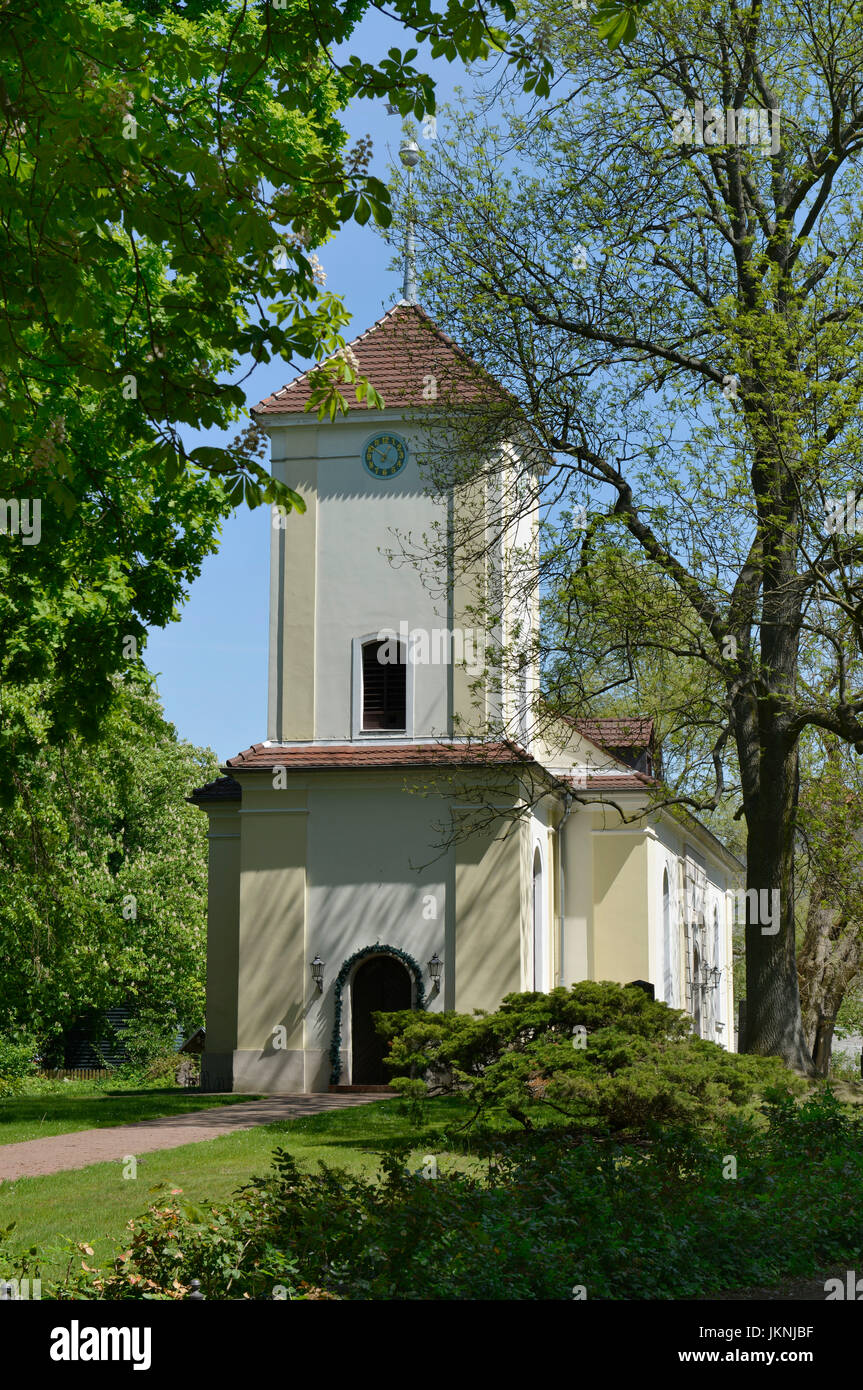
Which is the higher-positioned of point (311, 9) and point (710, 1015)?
point (311, 9)

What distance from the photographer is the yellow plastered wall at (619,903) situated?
3014 cm

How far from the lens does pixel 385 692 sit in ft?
87.2

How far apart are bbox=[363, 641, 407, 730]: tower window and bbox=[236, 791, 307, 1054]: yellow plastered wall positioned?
2213 mm

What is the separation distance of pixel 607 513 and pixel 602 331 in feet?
8.19

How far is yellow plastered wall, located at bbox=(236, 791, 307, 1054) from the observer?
25438mm

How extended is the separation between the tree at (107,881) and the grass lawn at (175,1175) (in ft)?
20.5

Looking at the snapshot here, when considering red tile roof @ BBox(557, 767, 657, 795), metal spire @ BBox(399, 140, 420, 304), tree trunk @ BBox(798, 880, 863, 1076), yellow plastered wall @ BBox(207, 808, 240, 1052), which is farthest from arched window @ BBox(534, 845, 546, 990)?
metal spire @ BBox(399, 140, 420, 304)

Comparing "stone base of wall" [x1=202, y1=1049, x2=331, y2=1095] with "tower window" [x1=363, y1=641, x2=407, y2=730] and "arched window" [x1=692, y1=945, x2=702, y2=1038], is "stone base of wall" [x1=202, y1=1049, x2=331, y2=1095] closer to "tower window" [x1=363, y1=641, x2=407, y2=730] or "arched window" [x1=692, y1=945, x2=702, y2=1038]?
"tower window" [x1=363, y1=641, x2=407, y2=730]

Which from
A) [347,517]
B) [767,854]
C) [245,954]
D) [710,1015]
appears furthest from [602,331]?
[710,1015]

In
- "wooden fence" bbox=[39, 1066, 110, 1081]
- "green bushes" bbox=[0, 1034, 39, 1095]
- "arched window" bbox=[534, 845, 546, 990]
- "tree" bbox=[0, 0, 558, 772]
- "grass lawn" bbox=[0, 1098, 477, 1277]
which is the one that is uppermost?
"tree" bbox=[0, 0, 558, 772]

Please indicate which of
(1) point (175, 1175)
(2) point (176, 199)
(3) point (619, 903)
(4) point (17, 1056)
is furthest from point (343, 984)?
(2) point (176, 199)

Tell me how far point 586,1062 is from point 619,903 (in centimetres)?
1836

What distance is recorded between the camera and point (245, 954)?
25812mm
